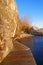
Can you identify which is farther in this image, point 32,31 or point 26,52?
point 32,31

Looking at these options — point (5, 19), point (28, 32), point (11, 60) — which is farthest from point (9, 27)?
point (28, 32)

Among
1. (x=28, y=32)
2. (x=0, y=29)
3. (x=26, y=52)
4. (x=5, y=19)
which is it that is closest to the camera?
(x=0, y=29)

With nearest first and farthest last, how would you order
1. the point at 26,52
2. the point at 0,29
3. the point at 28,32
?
1. the point at 0,29
2. the point at 26,52
3. the point at 28,32

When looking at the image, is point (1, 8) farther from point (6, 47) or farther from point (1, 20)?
point (6, 47)

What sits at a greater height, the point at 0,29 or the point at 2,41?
the point at 0,29

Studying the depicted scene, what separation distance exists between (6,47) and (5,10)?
5.28 feet

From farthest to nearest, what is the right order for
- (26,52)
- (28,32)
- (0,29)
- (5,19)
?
(28,32)
(26,52)
(5,19)
(0,29)

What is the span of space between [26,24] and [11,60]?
29.3m

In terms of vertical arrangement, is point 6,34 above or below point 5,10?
below

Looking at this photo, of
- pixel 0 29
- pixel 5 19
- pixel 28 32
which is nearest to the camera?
pixel 0 29

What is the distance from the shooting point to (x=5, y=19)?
796 cm

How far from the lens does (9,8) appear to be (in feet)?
27.8

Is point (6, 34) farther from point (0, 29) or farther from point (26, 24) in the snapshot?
point (26, 24)

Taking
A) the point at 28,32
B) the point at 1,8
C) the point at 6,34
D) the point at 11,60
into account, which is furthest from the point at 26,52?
the point at 28,32
